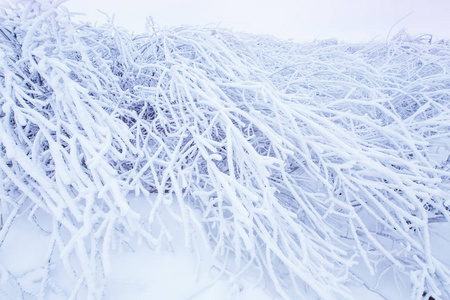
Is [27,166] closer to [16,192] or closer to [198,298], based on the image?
[16,192]

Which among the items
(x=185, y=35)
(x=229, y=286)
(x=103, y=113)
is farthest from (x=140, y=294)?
(x=185, y=35)

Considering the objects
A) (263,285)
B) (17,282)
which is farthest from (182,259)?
(17,282)

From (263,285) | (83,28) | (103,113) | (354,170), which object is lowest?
(263,285)

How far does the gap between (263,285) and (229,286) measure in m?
0.11

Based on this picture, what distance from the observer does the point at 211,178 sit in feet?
3.27

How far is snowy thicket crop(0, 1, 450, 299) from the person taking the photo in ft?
2.58

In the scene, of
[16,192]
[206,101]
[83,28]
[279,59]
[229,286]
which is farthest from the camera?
[279,59]

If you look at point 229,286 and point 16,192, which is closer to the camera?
point 229,286

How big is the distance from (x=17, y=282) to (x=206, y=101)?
0.83m

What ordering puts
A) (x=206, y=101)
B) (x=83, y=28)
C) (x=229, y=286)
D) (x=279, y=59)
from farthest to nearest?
(x=279, y=59) → (x=83, y=28) → (x=206, y=101) → (x=229, y=286)

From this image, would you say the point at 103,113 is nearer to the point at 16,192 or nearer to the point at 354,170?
the point at 16,192

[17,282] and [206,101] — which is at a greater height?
[206,101]

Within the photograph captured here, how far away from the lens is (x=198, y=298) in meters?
0.81

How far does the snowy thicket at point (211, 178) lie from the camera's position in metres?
0.79
